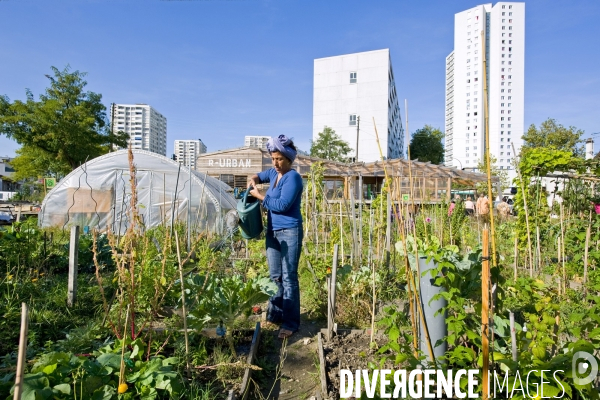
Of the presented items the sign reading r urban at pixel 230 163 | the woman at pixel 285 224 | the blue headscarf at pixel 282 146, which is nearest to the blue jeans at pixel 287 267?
the woman at pixel 285 224

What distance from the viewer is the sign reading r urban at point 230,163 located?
19.9 m

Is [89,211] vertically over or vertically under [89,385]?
over

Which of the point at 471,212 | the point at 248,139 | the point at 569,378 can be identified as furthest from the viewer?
the point at 248,139

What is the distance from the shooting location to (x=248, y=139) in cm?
8812

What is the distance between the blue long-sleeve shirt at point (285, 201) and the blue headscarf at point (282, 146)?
141 mm

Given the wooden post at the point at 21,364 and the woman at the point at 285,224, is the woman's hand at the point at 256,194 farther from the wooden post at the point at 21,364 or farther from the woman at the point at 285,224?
the wooden post at the point at 21,364

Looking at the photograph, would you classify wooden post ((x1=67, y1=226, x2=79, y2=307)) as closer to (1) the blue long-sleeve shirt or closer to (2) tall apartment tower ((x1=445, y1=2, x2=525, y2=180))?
(1) the blue long-sleeve shirt

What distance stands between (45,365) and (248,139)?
88693 millimetres

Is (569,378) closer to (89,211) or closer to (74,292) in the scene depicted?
(74,292)

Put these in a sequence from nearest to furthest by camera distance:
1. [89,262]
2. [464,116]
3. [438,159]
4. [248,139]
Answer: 1. [89,262]
2. [438,159]
3. [464,116]
4. [248,139]

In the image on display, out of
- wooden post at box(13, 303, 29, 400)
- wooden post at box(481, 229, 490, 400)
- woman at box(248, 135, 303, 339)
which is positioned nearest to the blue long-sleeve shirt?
woman at box(248, 135, 303, 339)

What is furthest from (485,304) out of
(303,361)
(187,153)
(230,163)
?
(230,163)

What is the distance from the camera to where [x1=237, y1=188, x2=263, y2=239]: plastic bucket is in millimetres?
2867

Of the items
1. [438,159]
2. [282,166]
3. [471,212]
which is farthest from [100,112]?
[438,159]
